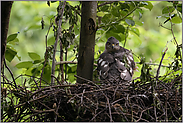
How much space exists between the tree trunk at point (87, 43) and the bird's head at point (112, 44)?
102 centimetres

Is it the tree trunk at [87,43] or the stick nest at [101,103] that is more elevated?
the tree trunk at [87,43]

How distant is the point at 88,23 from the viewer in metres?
2.22

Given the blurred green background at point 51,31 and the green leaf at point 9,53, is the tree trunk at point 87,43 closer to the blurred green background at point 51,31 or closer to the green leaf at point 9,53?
the blurred green background at point 51,31

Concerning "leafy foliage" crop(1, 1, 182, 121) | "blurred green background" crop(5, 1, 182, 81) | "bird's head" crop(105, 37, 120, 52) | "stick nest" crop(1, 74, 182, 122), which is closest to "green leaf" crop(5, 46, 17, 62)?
"leafy foliage" crop(1, 1, 182, 121)

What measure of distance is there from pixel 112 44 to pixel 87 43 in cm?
112

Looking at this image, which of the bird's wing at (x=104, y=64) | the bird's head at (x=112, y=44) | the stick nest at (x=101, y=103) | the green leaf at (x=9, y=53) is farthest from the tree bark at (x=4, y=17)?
the bird's head at (x=112, y=44)

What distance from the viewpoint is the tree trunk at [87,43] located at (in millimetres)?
2164

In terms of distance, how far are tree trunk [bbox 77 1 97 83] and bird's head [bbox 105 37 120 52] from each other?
40.1 inches

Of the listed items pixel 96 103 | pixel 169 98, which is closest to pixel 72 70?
pixel 96 103

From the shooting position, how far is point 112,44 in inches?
127

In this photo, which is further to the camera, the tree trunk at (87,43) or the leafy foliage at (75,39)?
the tree trunk at (87,43)

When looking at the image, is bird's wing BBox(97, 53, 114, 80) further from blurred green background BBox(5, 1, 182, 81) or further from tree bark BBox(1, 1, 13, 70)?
tree bark BBox(1, 1, 13, 70)

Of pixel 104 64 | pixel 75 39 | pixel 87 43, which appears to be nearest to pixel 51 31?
pixel 75 39

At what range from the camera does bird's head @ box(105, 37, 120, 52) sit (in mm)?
3205
